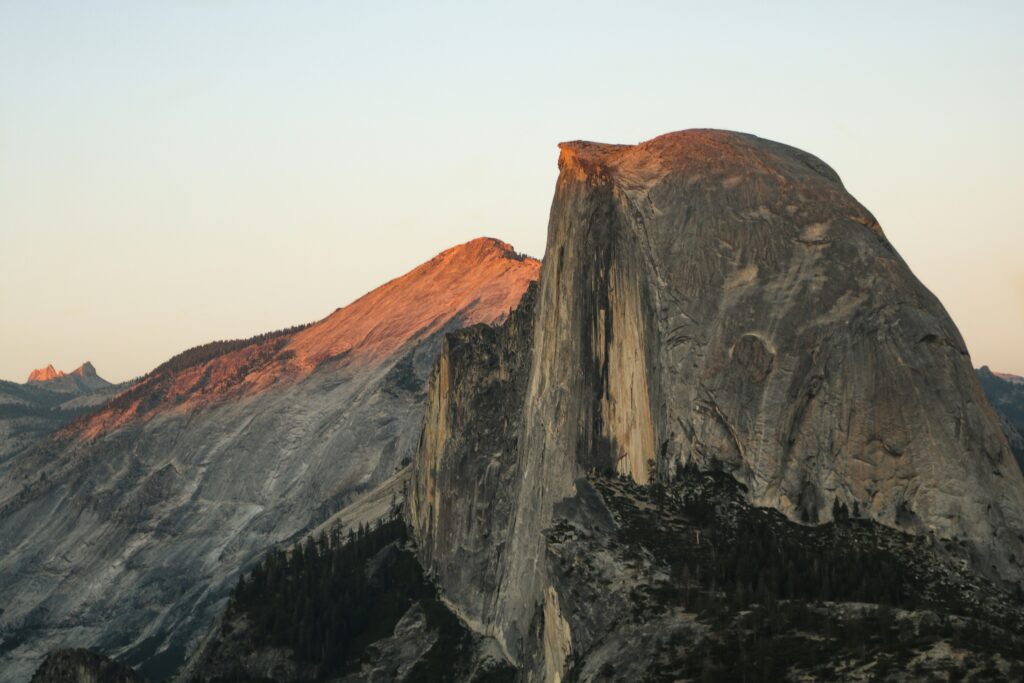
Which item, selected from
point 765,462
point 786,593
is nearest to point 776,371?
point 765,462

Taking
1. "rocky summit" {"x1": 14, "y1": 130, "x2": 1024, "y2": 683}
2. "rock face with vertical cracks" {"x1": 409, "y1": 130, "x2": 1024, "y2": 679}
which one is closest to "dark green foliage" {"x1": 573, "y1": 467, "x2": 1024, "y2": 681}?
"rocky summit" {"x1": 14, "y1": 130, "x2": 1024, "y2": 683}

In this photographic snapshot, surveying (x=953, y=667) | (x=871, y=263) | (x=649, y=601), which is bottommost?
(x=953, y=667)

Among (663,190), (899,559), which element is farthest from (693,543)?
(663,190)

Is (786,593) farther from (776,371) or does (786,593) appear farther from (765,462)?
(776,371)

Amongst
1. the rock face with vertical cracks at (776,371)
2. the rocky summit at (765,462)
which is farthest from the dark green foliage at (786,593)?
the rock face with vertical cracks at (776,371)

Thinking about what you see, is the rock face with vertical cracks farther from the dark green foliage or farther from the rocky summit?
the dark green foliage

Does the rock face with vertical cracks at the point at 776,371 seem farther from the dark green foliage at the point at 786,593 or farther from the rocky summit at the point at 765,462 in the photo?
the dark green foliage at the point at 786,593

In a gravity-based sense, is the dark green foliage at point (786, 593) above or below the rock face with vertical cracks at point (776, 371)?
below

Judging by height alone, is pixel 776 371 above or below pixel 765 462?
above

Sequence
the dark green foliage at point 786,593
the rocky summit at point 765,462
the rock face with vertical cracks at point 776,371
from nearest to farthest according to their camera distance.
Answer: the dark green foliage at point 786,593 < the rocky summit at point 765,462 < the rock face with vertical cracks at point 776,371

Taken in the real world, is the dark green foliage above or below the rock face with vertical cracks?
below

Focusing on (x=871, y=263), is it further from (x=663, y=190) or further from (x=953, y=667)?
(x=953, y=667)
